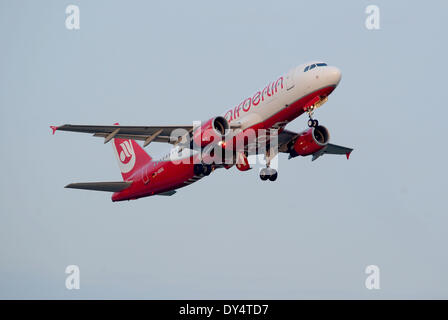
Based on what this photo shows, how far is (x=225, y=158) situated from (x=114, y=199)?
1120 centimetres

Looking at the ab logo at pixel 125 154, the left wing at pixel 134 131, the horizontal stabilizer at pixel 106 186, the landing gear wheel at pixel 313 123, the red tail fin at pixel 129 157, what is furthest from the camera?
the ab logo at pixel 125 154

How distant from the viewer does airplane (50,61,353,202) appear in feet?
147

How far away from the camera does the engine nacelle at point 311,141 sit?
4958 cm

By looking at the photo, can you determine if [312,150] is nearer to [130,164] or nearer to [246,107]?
[246,107]

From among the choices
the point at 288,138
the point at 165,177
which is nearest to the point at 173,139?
the point at 165,177

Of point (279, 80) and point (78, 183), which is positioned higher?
point (279, 80)

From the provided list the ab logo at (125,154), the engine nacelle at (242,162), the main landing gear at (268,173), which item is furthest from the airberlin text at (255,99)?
the ab logo at (125,154)

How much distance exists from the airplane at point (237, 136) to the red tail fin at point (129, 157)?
0.40m

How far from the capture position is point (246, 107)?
47281 mm

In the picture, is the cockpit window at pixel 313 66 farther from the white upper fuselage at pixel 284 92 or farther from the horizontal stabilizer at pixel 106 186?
the horizontal stabilizer at pixel 106 186

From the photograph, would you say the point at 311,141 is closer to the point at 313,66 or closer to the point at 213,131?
the point at 313,66

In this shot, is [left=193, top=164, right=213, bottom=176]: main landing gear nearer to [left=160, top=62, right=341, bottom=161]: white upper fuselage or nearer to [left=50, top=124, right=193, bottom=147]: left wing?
[left=50, top=124, right=193, bottom=147]: left wing

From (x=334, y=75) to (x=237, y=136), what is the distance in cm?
739

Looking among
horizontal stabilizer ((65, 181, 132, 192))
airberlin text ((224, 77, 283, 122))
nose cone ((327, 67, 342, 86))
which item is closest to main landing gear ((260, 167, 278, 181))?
airberlin text ((224, 77, 283, 122))
